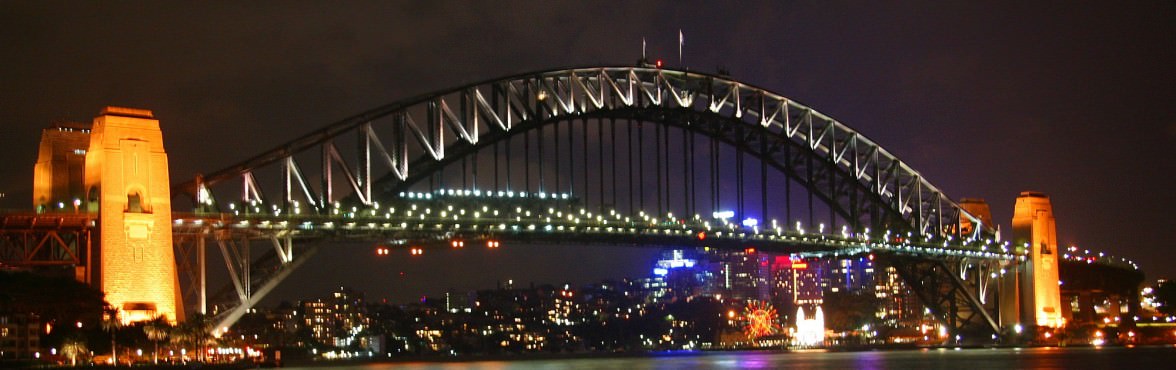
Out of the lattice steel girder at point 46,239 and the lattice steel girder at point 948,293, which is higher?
the lattice steel girder at point 46,239

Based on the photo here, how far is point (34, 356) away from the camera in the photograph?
64.5m

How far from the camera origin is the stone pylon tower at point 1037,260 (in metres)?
125

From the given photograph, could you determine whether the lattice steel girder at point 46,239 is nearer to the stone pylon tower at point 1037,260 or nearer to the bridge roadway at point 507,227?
the bridge roadway at point 507,227

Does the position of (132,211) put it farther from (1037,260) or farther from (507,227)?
(1037,260)

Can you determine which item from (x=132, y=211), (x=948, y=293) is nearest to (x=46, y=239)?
(x=132, y=211)

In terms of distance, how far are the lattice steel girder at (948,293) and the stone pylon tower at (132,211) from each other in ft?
216

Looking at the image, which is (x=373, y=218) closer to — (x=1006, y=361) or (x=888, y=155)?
(x=1006, y=361)

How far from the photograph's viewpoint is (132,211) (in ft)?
214

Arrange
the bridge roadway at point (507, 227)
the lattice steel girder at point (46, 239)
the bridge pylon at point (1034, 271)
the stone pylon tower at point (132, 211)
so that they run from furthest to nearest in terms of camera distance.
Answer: the bridge pylon at point (1034, 271) → the bridge roadway at point (507, 227) → the stone pylon tower at point (132, 211) → the lattice steel girder at point (46, 239)

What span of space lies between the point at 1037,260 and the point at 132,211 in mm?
81438

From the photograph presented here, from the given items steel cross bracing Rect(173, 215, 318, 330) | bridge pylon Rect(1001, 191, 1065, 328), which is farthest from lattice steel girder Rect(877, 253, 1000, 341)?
steel cross bracing Rect(173, 215, 318, 330)

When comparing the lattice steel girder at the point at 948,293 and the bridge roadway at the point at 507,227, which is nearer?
the bridge roadway at the point at 507,227

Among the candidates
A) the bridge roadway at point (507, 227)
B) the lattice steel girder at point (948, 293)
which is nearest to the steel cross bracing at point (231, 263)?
the bridge roadway at point (507, 227)

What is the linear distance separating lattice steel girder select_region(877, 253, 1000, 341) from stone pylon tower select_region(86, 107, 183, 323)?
6582 centimetres
